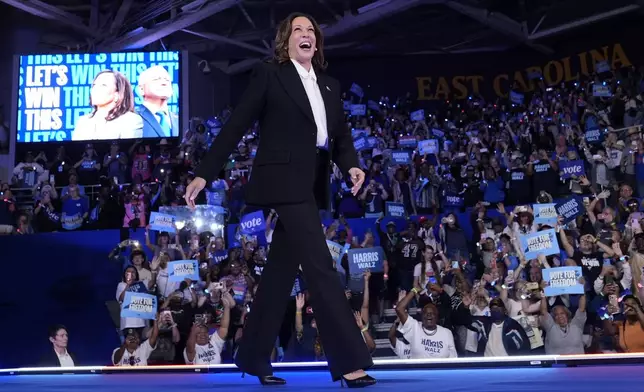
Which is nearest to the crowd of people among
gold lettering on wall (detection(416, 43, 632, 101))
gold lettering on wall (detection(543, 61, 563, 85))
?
gold lettering on wall (detection(416, 43, 632, 101))

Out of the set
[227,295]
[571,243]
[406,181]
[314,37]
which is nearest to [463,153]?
[406,181]

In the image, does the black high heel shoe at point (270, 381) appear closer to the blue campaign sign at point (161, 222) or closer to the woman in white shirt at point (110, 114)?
the blue campaign sign at point (161, 222)

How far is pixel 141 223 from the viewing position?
453 inches

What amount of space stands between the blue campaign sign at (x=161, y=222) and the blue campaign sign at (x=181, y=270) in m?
1.16

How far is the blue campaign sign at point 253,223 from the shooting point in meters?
9.70

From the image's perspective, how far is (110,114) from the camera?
1540cm

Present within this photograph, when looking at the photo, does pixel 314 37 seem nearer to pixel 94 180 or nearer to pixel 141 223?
pixel 141 223

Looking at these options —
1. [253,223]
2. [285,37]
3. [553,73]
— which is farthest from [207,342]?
[553,73]

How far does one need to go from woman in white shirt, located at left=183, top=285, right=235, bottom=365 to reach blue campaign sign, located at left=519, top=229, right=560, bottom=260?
3.07m

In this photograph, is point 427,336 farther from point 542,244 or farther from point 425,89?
point 425,89

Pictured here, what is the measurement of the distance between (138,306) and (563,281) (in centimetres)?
435

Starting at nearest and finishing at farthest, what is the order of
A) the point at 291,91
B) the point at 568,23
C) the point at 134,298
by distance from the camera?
the point at 291,91
the point at 134,298
the point at 568,23

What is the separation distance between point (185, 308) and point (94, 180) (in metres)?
6.09

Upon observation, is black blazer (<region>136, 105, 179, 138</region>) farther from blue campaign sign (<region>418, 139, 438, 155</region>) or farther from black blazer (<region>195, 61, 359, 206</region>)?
black blazer (<region>195, 61, 359, 206</region>)
